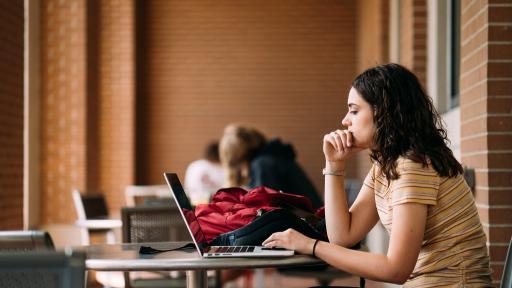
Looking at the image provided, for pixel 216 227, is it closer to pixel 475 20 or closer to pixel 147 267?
pixel 147 267

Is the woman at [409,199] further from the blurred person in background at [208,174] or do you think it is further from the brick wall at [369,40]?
the blurred person in background at [208,174]

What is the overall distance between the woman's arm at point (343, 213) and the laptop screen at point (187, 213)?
1.21 feet

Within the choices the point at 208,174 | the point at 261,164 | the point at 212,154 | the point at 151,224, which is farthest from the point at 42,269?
the point at 212,154

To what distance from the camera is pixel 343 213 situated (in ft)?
7.07

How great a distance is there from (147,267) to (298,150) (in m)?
7.36

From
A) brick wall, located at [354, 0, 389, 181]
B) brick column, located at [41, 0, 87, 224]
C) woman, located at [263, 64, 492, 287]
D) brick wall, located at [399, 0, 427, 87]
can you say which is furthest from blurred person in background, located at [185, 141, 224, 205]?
woman, located at [263, 64, 492, 287]

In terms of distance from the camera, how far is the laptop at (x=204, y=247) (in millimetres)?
1920

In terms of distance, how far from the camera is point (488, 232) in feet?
9.28

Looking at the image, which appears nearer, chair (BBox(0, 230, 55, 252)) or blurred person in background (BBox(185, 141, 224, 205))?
chair (BBox(0, 230, 55, 252))

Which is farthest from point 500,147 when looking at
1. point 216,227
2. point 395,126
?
point 216,227

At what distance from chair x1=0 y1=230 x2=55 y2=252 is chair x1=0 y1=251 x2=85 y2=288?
1.26ft

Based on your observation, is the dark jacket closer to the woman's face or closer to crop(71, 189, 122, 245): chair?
crop(71, 189, 122, 245): chair

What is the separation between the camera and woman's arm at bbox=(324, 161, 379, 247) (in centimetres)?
215

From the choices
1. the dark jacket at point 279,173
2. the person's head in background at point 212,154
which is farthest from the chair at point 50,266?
the person's head in background at point 212,154
